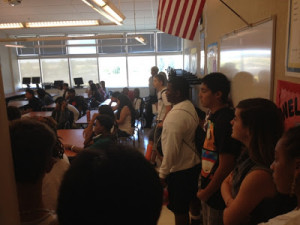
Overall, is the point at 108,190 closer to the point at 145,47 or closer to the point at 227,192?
the point at 227,192

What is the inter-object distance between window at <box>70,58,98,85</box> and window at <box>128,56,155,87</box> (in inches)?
64.8

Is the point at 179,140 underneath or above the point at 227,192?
above

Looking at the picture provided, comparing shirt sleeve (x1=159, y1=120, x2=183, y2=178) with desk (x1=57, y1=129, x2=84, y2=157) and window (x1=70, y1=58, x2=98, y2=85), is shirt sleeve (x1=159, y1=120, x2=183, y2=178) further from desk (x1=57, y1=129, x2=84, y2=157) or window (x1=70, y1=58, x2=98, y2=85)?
window (x1=70, y1=58, x2=98, y2=85)

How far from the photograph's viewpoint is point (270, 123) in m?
1.25

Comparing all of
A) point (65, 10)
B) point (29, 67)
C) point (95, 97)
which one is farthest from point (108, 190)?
point (29, 67)

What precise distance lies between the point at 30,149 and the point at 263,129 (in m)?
1.04

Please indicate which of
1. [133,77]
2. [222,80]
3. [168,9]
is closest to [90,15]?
[133,77]

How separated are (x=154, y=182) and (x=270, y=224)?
0.63 m

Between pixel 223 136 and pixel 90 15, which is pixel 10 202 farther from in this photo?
pixel 90 15

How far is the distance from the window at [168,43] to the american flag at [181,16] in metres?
8.34

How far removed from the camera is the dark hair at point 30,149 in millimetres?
911

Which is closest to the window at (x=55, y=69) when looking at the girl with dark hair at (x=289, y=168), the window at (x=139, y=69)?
the window at (x=139, y=69)

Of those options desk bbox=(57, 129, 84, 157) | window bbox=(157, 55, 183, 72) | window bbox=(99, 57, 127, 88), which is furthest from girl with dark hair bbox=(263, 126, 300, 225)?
window bbox=(99, 57, 127, 88)

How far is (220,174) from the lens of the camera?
1.75 m
